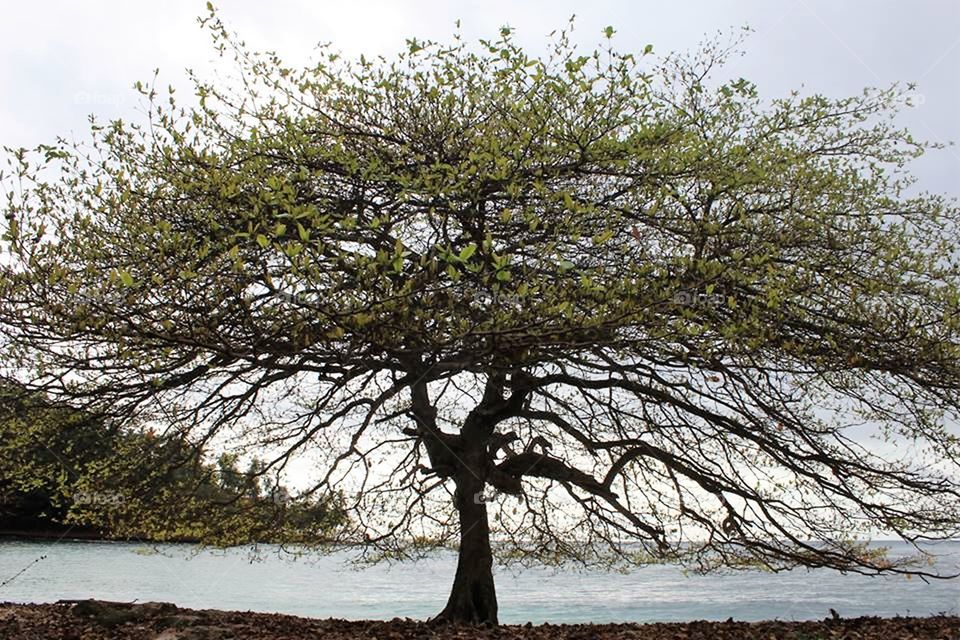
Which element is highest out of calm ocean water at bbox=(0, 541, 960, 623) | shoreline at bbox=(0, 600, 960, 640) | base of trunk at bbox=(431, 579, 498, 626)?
calm ocean water at bbox=(0, 541, 960, 623)

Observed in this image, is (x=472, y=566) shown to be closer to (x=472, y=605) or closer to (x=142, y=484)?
(x=472, y=605)

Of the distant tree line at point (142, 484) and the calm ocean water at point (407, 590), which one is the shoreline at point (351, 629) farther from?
the calm ocean water at point (407, 590)

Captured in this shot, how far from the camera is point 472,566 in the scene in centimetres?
1340

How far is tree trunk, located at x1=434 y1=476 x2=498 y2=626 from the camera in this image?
43.4 ft

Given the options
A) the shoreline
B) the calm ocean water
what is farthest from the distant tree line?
the calm ocean water

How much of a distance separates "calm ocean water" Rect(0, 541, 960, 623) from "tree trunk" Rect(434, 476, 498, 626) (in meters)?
8.11

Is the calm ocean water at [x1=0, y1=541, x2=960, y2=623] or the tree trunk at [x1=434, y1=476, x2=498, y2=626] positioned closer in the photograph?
the tree trunk at [x1=434, y1=476, x2=498, y2=626]

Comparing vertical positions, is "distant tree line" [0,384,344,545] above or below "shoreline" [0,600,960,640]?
above

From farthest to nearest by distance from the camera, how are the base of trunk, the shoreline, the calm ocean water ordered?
the calm ocean water → the base of trunk → the shoreline

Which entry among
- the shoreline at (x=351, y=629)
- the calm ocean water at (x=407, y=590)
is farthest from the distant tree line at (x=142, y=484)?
the calm ocean water at (x=407, y=590)

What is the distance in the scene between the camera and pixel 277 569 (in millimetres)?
57156

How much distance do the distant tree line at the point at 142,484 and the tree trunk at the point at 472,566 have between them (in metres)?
2.30

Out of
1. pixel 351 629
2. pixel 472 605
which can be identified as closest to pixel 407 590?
pixel 472 605

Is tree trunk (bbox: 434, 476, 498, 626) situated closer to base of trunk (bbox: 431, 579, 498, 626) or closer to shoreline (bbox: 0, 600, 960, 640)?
base of trunk (bbox: 431, 579, 498, 626)
